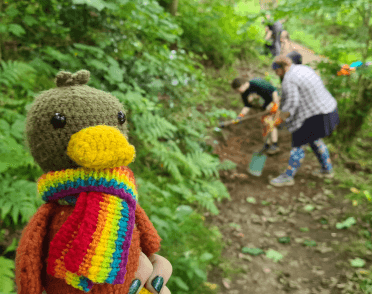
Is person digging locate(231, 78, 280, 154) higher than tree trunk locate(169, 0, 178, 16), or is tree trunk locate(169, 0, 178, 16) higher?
tree trunk locate(169, 0, 178, 16)

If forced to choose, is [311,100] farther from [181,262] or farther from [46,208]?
[46,208]

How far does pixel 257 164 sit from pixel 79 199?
4.18 meters

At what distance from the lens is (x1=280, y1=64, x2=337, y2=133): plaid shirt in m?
3.97

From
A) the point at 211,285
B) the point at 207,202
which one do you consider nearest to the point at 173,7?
the point at 207,202

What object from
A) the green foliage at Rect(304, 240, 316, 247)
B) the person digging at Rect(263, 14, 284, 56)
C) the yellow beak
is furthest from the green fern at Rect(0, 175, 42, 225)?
the person digging at Rect(263, 14, 284, 56)

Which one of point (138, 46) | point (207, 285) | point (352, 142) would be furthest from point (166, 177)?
point (352, 142)

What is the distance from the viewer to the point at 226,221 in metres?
3.69

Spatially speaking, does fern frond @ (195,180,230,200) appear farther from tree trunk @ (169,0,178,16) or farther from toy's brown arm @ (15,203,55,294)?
tree trunk @ (169,0,178,16)

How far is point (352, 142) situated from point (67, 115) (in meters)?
5.44

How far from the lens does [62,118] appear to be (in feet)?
3.08

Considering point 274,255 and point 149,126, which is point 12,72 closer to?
point 149,126

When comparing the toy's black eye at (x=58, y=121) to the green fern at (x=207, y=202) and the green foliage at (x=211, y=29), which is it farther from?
the green foliage at (x=211, y=29)

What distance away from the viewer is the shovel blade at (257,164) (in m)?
4.77

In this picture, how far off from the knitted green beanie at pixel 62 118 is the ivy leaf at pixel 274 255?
2.74 metres
